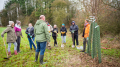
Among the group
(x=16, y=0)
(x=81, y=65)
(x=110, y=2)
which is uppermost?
(x=16, y=0)

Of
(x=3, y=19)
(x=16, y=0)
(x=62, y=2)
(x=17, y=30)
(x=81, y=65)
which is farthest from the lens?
(x=16, y=0)

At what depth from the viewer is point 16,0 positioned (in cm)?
4106

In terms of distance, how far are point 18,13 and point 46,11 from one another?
16288 millimetres

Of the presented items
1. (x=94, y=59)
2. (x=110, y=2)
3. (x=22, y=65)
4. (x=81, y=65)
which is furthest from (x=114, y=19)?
(x=22, y=65)

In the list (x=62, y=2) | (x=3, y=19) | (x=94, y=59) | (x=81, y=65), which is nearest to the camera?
(x=81, y=65)

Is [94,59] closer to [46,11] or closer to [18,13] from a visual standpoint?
[46,11]

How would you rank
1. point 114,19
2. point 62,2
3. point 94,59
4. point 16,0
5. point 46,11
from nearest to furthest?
point 94,59 < point 114,19 < point 62,2 < point 46,11 < point 16,0

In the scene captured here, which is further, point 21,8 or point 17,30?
point 21,8

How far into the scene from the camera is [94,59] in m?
3.93

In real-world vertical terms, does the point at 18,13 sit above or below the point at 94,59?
above

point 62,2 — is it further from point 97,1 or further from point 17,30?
point 17,30

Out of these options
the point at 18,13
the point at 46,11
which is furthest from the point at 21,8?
the point at 46,11

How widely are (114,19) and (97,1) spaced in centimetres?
199

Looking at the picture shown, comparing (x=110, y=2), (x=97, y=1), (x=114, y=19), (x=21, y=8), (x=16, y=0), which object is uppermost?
(x=16, y=0)
